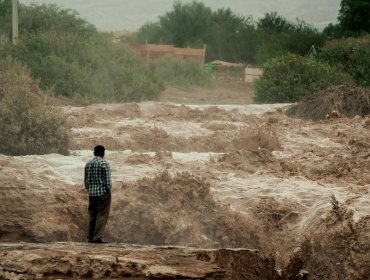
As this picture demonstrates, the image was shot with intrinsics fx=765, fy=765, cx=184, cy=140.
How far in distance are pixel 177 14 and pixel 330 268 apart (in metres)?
52.7

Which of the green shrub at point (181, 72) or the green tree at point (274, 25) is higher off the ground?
the green tree at point (274, 25)

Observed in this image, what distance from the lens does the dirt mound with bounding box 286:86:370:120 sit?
22.6 m

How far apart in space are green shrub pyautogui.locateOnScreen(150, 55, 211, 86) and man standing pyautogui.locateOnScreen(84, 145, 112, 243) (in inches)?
1061

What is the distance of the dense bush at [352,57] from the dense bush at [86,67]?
8.03m

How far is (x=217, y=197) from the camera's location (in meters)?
12.3

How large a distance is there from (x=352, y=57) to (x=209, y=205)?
2095 centimetres

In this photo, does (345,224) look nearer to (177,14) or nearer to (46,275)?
(46,275)

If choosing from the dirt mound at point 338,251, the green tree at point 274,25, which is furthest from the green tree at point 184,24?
the dirt mound at point 338,251

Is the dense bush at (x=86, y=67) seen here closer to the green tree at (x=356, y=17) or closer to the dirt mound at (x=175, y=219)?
the dirt mound at (x=175, y=219)

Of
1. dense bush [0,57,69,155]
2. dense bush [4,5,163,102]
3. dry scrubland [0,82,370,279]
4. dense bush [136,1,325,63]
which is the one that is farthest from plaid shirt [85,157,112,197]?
dense bush [136,1,325,63]

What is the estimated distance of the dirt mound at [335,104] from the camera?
891 inches

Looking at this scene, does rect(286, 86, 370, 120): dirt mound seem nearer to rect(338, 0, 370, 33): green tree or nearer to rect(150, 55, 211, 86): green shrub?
rect(150, 55, 211, 86): green shrub

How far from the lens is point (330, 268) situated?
9.52m

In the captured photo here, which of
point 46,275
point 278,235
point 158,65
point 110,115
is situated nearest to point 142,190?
point 278,235
